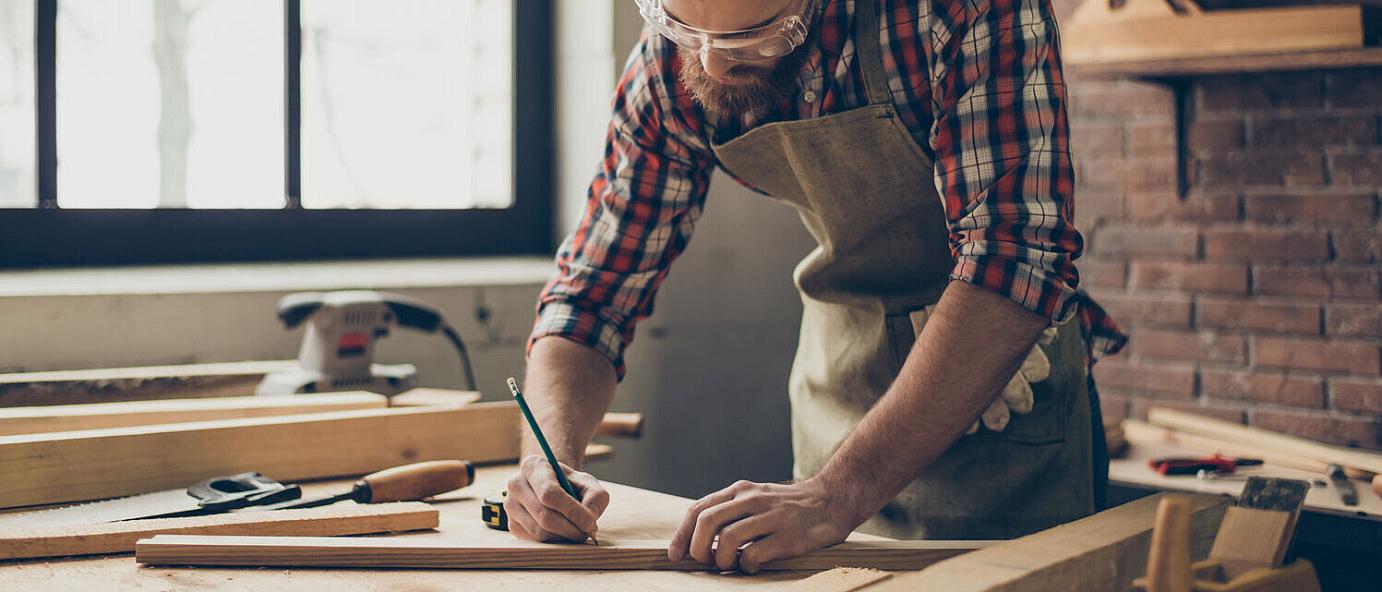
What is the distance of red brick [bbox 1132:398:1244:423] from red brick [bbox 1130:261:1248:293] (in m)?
0.25

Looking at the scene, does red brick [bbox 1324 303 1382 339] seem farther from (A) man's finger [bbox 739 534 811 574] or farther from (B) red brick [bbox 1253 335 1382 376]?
(A) man's finger [bbox 739 534 811 574]

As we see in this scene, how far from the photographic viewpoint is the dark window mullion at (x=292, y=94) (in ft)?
7.91

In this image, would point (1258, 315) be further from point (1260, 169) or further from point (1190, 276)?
point (1260, 169)

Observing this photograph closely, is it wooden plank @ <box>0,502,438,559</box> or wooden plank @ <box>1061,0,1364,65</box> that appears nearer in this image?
wooden plank @ <box>0,502,438,559</box>

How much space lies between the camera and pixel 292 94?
242 centimetres

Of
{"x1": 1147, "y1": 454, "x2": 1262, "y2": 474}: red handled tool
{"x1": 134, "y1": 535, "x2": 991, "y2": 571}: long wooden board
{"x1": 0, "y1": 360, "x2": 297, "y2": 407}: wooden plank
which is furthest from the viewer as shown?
{"x1": 1147, "y1": 454, "x2": 1262, "y2": 474}: red handled tool

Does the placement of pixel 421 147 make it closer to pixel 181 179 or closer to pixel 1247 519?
pixel 181 179

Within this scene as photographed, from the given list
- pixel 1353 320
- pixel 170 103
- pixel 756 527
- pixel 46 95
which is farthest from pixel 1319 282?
pixel 46 95

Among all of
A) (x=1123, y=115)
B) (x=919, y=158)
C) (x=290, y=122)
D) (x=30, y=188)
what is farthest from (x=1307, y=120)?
(x=30, y=188)

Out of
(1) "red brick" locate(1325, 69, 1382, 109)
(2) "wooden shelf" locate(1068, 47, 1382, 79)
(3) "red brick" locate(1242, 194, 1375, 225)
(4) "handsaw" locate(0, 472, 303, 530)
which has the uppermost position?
(2) "wooden shelf" locate(1068, 47, 1382, 79)

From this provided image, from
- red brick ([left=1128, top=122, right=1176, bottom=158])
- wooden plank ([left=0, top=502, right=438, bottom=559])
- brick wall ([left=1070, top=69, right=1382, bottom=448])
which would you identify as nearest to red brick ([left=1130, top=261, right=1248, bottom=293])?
brick wall ([left=1070, top=69, right=1382, bottom=448])

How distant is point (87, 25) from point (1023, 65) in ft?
5.62

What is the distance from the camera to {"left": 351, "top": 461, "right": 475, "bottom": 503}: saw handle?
1357mm

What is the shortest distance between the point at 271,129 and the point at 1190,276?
195 centimetres
